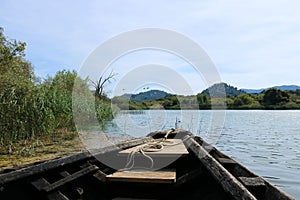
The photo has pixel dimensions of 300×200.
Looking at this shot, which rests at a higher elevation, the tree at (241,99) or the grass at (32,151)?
the tree at (241,99)

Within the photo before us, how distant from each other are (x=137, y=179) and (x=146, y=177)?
7 centimetres

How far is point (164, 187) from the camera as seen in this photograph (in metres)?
2.18

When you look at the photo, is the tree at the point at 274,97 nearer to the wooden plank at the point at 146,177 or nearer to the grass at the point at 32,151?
the grass at the point at 32,151

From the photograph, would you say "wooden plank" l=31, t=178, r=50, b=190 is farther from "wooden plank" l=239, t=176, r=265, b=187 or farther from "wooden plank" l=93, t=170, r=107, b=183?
"wooden plank" l=239, t=176, r=265, b=187

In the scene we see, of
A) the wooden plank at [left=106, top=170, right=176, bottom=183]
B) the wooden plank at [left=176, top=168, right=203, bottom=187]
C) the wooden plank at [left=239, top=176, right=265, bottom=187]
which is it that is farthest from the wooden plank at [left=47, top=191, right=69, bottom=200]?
the wooden plank at [left=239, top=176, right=265, bottom=187]

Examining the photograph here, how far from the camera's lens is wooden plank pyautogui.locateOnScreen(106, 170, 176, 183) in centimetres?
196

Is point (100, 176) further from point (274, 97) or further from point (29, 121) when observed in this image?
point (274, 97)

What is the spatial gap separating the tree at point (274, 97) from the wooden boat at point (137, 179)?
44308mm

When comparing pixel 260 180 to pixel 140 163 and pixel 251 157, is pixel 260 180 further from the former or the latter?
pixel 251 157

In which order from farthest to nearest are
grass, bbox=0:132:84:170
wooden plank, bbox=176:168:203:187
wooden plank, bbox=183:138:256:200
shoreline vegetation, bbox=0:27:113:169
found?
shoreline vegetation, bbox=0:27:113:169 < grass, bbox=0:132:84:170 < wooden plank, bbox=176:168:203:187 < wooden plank, bbox=183:138:256:200

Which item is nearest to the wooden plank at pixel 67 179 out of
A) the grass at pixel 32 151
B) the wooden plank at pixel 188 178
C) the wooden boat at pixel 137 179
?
the wooden boat at pixel 137 179

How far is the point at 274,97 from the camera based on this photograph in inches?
1714

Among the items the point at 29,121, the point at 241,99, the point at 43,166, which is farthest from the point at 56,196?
the point at 241,99

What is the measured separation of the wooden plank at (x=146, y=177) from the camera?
1.96 metres
